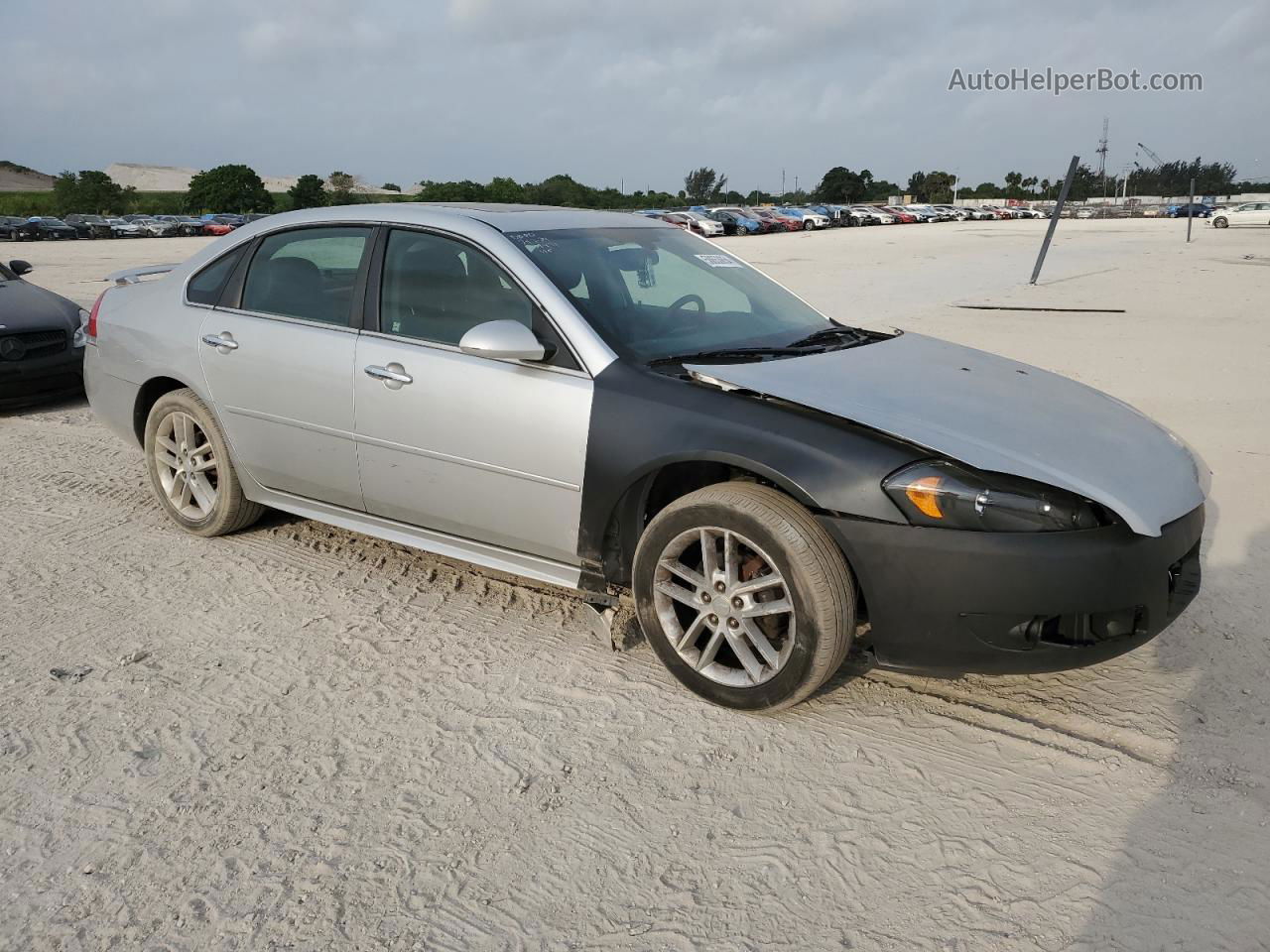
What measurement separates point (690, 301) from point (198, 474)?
253cm

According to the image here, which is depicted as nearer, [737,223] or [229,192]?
[737,223]

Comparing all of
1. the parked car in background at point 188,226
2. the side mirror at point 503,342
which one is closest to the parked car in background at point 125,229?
the parked car in background at point 188,226

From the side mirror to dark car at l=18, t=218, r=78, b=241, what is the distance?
53441 mm

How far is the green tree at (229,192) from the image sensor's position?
9031 centimetres

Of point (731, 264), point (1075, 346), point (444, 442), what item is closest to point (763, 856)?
point (444, 442)

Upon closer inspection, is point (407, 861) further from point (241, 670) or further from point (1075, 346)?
point (1075, 346)

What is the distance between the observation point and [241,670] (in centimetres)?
359

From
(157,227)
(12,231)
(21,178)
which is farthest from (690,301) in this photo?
(21,178)

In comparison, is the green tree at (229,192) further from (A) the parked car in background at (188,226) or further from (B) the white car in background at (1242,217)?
(B) the white car in background at (1242,217)

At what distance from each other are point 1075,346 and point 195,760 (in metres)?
9.70

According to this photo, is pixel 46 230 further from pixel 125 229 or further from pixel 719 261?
pixel 719 261

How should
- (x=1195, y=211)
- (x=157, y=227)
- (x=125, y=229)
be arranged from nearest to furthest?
(x=125, y=229)
(x=157, y=227)
(x=1195, y=211)

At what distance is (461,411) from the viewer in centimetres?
370

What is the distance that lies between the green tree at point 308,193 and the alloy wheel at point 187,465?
83.3 meters
